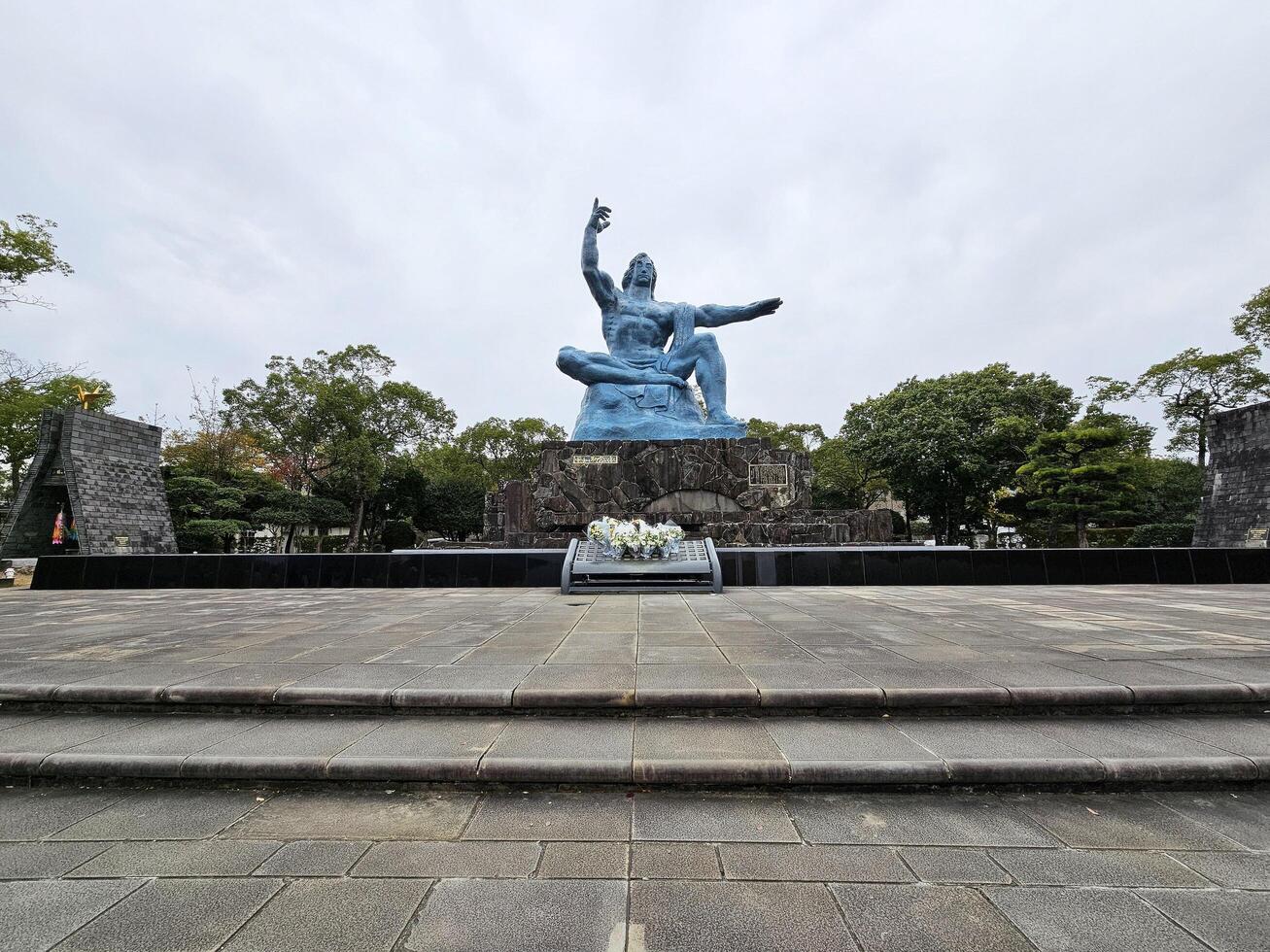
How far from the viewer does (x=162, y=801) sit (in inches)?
99.0

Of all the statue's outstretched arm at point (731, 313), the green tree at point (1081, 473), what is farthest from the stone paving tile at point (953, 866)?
the green tree at point (1081, 473)

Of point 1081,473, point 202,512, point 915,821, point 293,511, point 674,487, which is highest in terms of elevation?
point 1081,473

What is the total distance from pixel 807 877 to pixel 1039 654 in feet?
9.89

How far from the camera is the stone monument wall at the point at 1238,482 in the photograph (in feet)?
49.6

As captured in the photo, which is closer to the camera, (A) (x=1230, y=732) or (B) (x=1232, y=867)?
(B) (x=1232, y=867)

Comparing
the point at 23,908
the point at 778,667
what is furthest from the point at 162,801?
the point at 778,667

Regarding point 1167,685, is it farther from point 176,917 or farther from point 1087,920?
point 176,917

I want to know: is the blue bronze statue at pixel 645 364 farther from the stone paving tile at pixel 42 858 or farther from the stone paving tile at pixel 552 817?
the stone paving tile at pixel 42 858

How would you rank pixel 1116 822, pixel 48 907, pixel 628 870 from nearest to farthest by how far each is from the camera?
pixel 48 907
pixel 628 870
pixel 1116 822

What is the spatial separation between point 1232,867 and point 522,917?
252cm

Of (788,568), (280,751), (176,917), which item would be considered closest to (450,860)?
(176,917)

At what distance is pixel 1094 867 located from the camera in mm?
1957

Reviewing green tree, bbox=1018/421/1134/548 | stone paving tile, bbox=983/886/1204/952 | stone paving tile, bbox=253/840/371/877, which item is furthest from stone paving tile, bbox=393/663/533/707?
green tree, bbox=1018/421/1134/548

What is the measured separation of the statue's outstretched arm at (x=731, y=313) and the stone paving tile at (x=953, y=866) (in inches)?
483
